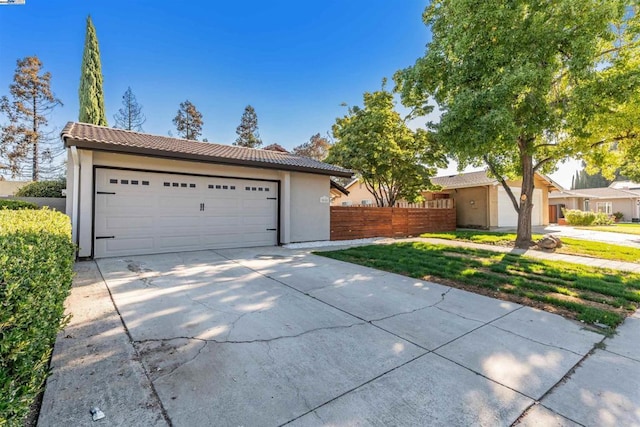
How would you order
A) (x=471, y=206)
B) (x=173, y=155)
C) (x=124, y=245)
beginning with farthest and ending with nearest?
(x=471, y=206), (x=173, y=155), (x=124, y=245)

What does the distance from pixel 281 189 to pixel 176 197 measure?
319 cm

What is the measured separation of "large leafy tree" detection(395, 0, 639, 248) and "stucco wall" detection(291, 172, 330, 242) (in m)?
4.30

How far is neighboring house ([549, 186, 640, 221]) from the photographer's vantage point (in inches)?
1068

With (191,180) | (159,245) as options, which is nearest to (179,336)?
(159,245)

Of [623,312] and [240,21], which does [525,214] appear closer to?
[623,312]

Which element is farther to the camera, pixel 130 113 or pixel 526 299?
pixel 130 113

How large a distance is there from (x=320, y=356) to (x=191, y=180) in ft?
22.7

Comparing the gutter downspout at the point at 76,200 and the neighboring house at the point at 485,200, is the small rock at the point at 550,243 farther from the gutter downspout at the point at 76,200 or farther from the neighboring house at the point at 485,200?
the gutter downspout at the point at 76,200

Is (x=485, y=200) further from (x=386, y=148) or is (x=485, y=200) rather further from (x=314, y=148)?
(x=314, y=148)

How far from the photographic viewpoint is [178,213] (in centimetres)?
794

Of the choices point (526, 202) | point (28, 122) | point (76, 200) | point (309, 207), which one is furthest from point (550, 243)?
point (28, 122)

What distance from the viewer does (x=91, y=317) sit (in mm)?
3389

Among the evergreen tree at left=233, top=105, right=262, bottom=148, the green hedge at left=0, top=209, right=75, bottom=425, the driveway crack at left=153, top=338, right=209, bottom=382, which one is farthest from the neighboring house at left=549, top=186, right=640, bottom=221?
the green hedge at left=0, top=209, right=75, bottom=425

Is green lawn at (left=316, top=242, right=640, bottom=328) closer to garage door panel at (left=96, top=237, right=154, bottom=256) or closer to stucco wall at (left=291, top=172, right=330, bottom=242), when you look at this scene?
stucco wall at (left=291, top=172, right=330, bottom=242)
